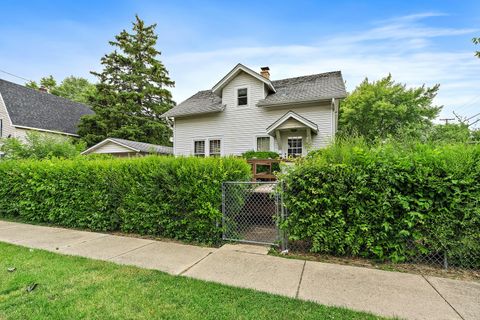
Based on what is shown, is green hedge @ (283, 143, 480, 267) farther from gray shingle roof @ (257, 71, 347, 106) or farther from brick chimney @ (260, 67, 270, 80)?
brick chimney @ (260, 67, 270, 80)

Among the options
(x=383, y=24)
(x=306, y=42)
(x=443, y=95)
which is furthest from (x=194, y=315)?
Answer: (x=443, y=95)

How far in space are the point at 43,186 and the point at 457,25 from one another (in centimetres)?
1748

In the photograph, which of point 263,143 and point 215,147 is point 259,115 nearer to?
point 263,143

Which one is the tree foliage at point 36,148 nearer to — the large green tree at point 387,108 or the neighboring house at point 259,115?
the neighboring house at point 259,115

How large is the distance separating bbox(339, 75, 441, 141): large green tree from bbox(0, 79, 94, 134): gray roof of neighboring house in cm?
2487

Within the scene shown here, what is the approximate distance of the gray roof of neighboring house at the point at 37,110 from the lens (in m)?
17.6

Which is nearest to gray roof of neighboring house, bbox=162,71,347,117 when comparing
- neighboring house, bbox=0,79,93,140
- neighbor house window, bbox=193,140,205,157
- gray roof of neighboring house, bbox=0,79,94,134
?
neighbor house window, bbox=193,140,205,157

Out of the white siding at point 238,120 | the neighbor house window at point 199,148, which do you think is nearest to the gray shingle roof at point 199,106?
the white siding at point 238,120

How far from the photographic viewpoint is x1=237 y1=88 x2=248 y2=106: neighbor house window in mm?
12336

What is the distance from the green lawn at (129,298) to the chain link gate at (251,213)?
160 cm

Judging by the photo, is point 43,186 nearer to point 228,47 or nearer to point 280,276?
point 280,276

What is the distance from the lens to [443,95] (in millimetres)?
19375

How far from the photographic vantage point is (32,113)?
1862 cm

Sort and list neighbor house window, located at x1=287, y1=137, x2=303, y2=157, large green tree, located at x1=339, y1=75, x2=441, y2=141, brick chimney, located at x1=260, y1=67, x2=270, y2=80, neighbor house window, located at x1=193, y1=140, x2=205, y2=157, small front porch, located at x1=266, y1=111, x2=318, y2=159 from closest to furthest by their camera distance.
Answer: small front porch, located at x1=266, y1=111, x2=318, y2=159 < neighbor house window, located at x1=287, y1=137, x2=303, y2=157 < neighbor house window, located at x1=193, y1=140, x2=205, y2=157 < brick chimney, located at x1=260, y1=67, x2=270, y2=80 < large green tree, located at x1=339, y1=75, x2=441, y2=141
